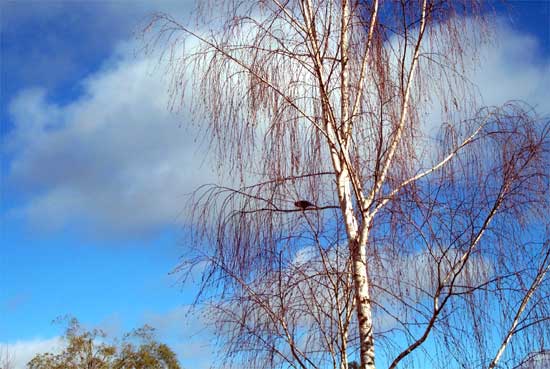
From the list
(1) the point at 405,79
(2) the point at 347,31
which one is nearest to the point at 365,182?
(1) the point at 405,79

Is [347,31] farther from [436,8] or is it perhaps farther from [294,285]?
[294,285]

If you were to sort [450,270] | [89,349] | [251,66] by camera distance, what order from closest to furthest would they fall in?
[450,270], [251,66], [89,349]

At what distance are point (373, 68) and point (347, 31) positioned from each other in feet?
0.84

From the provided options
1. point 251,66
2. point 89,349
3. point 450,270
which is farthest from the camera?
point 89,349

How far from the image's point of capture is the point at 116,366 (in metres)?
28.4

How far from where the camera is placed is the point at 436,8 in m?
3.68

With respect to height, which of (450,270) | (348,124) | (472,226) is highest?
(348,124)

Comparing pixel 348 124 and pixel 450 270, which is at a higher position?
pixel 348 124

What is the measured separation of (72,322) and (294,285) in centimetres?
2627

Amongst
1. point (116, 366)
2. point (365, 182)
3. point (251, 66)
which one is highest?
point (116, 366)

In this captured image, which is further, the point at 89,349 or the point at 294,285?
the point at 89,349

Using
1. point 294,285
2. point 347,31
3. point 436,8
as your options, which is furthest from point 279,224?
point 436,8

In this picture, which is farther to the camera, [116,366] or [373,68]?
[116,366]

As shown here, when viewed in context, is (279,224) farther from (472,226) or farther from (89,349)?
(89,349)
